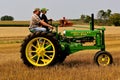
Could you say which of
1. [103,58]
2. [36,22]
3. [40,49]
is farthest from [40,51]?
[103,58]

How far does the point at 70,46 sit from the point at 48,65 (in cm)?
105

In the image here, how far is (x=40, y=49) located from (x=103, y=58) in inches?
70.9

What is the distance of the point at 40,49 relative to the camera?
1031cm

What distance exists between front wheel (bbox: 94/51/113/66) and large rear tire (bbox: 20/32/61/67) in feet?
3.81

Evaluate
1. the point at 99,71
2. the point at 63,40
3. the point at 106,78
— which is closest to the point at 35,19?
the point at 63,40

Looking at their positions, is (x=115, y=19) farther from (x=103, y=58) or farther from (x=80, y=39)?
(x=103, y=58)

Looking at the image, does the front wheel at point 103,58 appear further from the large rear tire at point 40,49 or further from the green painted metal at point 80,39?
the large rear tire at point 40,49

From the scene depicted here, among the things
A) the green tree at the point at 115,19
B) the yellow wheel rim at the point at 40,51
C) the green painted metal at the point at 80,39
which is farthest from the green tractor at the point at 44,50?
the green tree at the point at 115,19

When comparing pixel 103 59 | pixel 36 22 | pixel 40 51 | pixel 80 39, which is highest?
pixel 36 22

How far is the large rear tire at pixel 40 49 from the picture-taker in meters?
10.2

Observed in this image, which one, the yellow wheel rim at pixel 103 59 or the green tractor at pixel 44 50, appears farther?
the yellow wheel rim at pixel 103 59

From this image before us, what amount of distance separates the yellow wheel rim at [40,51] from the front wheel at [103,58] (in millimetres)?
1307

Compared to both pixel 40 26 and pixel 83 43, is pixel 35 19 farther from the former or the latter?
pixel 83 43

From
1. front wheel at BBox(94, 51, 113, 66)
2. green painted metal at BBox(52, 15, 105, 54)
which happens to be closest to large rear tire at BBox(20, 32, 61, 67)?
green painted metal at BBox(52, 15, 105, 54)
